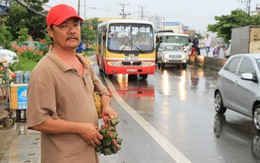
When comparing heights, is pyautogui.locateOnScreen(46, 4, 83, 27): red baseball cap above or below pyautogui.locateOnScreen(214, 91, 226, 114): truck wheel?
above

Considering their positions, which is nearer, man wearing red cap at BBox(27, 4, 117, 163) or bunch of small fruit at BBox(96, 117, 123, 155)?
man wearing red cap at BBox(27, 4, 117, 163)

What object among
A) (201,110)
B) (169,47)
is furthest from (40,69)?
(169,47)

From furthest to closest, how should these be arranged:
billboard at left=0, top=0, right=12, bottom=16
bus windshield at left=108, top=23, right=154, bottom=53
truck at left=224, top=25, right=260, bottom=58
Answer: truck at left=224, top=25, right=260, bottom=58
bus windshield at left=108, top=23, right=154, bottom=53
billboard at left=0, top=0, right=12, bottom=16

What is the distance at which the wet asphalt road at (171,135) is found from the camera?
588cm

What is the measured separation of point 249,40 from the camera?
73.2ft

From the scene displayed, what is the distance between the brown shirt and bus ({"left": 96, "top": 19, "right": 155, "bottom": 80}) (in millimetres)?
14587

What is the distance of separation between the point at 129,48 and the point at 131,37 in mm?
596

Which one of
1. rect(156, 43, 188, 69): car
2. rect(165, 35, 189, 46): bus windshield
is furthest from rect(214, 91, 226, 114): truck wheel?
rect(165, 35, 189, 46): bus windshield

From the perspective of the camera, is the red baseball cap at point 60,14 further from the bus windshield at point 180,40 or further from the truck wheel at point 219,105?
the bus windshield at point 180,40

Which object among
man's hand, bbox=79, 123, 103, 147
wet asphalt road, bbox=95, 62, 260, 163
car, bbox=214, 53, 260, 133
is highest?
man's hand, bbox=79, 123, 103, 147

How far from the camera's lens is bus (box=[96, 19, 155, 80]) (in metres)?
17.1

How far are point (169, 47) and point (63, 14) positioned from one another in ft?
80.1

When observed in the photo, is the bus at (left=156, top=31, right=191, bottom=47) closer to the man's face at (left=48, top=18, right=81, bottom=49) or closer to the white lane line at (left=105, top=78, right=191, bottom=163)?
the white lane line at (left=105, top=78, right=191, bottom=163)

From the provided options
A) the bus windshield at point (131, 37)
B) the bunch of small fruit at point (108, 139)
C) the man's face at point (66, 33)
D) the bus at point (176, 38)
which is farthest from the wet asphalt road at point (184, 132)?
the bus at point (176, 38)
